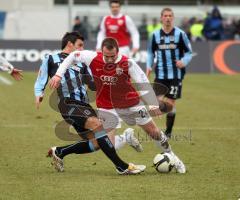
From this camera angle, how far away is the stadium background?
30.3 feet

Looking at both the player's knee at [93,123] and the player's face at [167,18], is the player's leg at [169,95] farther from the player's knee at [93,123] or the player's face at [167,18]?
the player's knee at [93,123]

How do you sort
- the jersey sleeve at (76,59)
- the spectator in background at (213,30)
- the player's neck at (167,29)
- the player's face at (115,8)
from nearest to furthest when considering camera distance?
the jersey sleeve at (76,59) < the player's neck at (167,29) < the player's face at (115,8) < the spectator in background at (213,30)

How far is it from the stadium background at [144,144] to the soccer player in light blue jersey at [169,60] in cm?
65

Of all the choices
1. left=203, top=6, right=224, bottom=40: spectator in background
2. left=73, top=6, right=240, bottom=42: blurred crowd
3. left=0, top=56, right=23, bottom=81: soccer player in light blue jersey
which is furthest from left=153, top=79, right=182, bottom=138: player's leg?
left=203, top=6, right=224, bottom=40: spectator in background

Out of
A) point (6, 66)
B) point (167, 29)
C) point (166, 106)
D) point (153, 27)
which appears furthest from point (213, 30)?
point (6, 66)

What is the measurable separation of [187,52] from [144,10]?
2961 cm

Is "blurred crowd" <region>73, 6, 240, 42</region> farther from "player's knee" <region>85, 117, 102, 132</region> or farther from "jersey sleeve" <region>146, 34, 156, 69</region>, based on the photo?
"player's knee" <region>85, 117, 102, 132</region>

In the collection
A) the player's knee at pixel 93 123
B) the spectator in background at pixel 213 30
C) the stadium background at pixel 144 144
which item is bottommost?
the spectator in background at pixel 213 30

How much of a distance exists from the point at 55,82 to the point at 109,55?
2.37ft

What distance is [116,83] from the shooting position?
33.9 feet

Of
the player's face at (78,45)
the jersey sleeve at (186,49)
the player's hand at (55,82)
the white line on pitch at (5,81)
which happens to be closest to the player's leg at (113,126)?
the player's hand at (55,82)

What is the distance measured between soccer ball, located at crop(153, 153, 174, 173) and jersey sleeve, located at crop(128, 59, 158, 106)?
2.38 feet

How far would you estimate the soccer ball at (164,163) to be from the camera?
413 inches

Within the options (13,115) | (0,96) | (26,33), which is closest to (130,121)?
(13,115)
